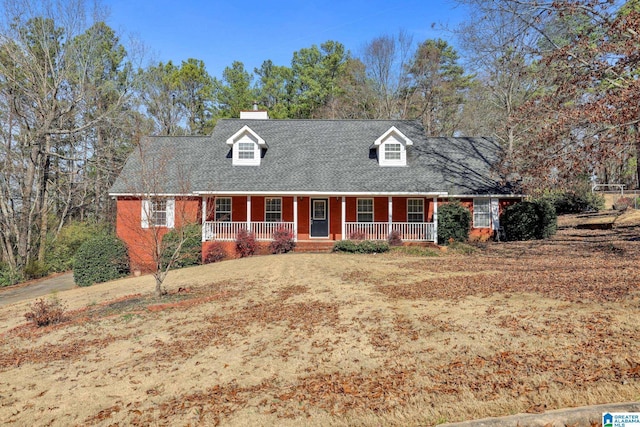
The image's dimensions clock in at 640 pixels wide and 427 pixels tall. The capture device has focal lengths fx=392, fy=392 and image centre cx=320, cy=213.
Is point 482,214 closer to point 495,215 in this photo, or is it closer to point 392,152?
point 495,215

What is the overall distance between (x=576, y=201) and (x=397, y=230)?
19.6 m

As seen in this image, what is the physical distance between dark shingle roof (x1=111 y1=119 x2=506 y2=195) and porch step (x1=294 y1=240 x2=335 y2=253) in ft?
8.10

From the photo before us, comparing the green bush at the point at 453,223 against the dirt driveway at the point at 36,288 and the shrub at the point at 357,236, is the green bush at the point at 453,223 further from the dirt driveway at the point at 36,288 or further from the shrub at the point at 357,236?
the dirt driveway at the point at 36,288

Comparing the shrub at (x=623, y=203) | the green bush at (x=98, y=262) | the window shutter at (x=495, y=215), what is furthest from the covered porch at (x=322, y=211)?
the shrub at (x=623, y=203)

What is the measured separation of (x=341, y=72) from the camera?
4091 centimetres

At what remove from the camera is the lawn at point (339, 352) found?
4.39 metres

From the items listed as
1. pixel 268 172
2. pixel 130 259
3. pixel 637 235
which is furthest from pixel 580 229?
pixel 130 259

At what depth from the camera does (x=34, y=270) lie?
2102cm

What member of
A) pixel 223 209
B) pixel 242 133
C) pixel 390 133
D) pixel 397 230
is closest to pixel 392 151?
pixel 390 133

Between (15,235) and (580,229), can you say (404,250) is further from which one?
(15,235)

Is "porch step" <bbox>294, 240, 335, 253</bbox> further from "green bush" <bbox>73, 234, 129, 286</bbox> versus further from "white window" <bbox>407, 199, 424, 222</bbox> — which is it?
"green bush" <bbox>73, 234, 129, 286</bbox>

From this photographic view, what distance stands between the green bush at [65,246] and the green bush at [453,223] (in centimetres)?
1892

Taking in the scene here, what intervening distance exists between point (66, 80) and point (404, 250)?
22.3 metres

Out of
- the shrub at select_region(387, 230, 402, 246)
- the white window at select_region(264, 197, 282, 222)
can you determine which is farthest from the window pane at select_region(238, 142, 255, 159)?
the shrub at select_region(387, 230, 402, 246)
